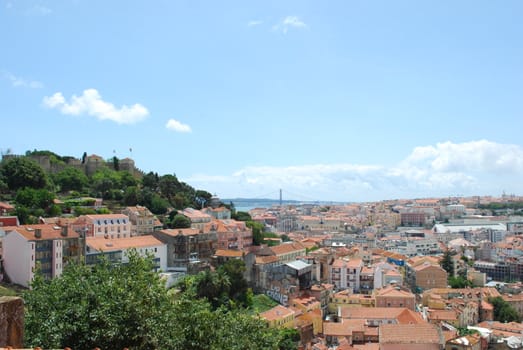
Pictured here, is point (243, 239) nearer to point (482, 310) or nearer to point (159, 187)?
point (159, 187)

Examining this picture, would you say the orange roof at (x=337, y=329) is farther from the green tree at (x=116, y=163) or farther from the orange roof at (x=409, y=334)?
the green tree at (x=116, y=163)

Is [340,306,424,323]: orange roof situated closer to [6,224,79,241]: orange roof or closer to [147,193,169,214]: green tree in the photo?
[6,224,79,241]: orange roof

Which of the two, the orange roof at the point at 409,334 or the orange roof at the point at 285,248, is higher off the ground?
the orange roof at the point at 285,248

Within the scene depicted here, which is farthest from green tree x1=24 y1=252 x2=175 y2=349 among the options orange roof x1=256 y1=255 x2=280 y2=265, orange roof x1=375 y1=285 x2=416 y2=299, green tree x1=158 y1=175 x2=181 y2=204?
green tree x1=158 y1=175 x2=181 y2=204

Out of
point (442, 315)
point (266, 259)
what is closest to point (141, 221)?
point (266, 259)

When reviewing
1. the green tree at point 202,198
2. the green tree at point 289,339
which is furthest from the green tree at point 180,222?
the green tree at point 289,339

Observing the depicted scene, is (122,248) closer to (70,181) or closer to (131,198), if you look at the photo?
(131,198)
